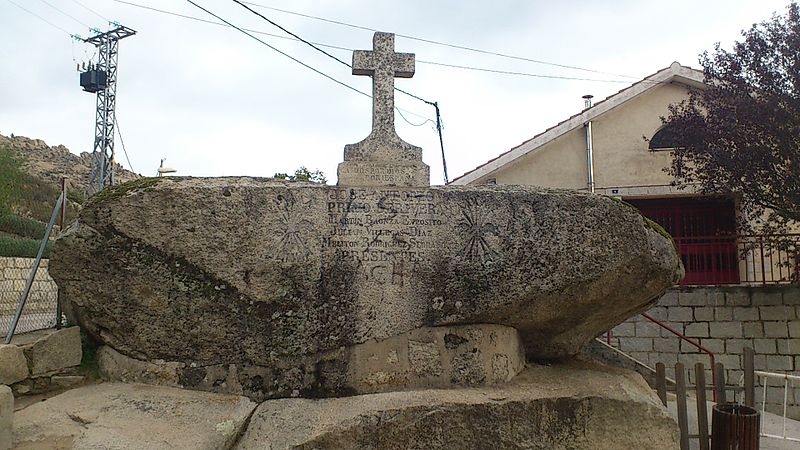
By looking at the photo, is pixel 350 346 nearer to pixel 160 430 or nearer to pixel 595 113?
pixel 160 430

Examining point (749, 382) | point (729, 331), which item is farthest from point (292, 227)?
point (729, 331)

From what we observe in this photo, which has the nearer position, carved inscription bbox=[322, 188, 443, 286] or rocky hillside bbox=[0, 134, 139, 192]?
carved inscription bbox=[322, 188, 443, 286]

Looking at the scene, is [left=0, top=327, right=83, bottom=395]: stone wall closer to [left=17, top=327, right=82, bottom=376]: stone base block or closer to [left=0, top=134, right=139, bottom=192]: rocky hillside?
[left=17, top=327, right=82, bottom=376]: stone base block

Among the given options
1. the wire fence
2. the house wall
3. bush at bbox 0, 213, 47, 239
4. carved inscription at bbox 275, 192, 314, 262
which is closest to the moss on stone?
carved inscription at bbox 275, 192, 314, 262

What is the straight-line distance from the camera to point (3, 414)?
3213 mm

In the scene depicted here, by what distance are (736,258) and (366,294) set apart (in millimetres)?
8136

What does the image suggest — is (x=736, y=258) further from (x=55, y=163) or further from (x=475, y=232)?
(x=55, y=163)

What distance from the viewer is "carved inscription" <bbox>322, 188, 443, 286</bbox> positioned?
425 centimetres

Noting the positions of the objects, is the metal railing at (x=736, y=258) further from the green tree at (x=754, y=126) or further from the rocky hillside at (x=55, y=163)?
the rocky hillside at (x=55, y=163)

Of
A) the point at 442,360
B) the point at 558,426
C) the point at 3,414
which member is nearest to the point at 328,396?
the point at 442,360

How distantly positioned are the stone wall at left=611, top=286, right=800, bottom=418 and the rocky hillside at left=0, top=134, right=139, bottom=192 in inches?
1180

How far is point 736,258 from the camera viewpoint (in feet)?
32.5

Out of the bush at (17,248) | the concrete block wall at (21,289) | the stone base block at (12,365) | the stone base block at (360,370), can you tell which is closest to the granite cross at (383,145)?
the stone base block at (360,370)

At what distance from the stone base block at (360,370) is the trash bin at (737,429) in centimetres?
240
